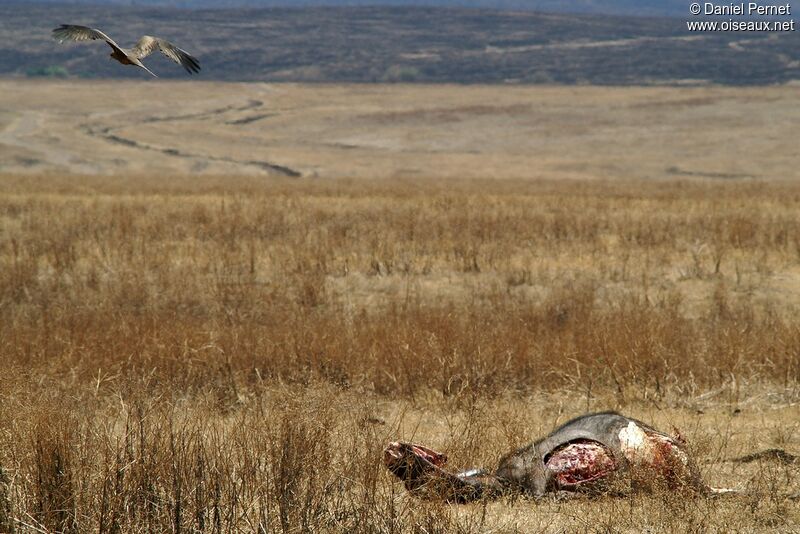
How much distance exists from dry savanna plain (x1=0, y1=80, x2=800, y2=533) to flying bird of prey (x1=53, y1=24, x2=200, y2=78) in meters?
1.63

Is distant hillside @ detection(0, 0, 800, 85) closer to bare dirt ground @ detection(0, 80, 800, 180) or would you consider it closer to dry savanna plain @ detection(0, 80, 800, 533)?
bare dirt ground @ detection(0, 80, 800, 180)

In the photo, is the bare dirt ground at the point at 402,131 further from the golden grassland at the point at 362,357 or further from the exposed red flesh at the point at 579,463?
the exposed red flesh at the point at 579,463

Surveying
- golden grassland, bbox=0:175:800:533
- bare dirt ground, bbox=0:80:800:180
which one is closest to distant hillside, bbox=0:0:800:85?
bare dirt ground, bbox=0:80:800:180

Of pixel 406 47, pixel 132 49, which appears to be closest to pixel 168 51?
pixel 132 49

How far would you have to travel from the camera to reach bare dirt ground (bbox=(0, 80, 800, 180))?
42.2m

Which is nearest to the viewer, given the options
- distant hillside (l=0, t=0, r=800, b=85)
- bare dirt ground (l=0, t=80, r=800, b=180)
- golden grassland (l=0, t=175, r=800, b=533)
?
golden grassland (l=0, t=175, r=800, b=533)

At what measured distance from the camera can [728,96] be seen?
6869cm

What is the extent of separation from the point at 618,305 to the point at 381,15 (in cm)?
15440

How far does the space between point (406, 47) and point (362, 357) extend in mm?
129694

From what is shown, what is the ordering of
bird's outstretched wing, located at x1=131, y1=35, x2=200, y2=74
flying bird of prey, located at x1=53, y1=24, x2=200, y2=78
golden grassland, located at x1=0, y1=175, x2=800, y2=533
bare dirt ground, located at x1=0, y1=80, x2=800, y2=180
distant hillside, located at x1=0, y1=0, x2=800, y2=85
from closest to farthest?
golden grassland, located at x1=0, y1=175, x2=800, y2=533
flying bird of prey, located at x1=53, y1=24, x2=200, y2=78
bird's outstretched wing, located at x1=131, y1=35, x2=200, y2=74
bare dirt ground, located at x1=0, y1=80, x2=800, y2=180
distant hillside, located at x1=0, y1=0, x2=800, y2=85

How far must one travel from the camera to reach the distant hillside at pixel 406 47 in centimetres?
10831

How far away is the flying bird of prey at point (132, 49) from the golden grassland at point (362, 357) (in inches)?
66.8

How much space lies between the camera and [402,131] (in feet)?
201

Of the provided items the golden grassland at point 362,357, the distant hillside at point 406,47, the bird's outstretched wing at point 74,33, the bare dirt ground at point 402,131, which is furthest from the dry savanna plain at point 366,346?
the distant hillside at point 406,47
